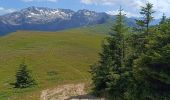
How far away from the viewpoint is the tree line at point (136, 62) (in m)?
39.0

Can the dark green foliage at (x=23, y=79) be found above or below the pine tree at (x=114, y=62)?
below

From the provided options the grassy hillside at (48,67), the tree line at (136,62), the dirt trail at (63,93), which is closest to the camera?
the tree line at (136,62)

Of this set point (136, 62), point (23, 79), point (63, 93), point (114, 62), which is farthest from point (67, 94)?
point (136, 62)

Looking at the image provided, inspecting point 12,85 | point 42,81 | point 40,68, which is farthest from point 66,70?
point 12,85

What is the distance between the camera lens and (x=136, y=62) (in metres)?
41.6

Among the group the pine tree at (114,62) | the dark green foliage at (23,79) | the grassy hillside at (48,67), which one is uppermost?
the pine tree at (114,62)

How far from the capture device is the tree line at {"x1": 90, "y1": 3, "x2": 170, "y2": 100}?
128ft

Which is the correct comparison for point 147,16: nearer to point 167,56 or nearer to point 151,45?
point 151,45

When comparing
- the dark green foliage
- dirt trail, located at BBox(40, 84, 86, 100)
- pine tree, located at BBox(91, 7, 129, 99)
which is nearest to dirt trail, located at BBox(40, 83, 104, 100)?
dirt trail, located at BBox(40, 84, 86, 100)

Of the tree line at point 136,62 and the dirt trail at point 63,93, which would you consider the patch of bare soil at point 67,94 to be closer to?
the dirt trail at point 63,93

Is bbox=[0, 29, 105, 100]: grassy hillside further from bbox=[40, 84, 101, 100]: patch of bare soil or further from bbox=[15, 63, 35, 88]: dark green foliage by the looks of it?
bbox=[40, 84, 101, 100]: patch of bare soil

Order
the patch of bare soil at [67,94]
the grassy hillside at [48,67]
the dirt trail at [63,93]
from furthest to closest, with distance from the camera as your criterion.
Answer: the grassy hillside at [48,67] < the dirt trail at [63,93] < the patch of bare soil at [67,94]

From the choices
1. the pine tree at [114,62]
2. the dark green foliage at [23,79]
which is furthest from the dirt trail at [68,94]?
the dark green foliage at [23,79]

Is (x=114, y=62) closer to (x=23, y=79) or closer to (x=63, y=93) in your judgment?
(x=63, y=93)
